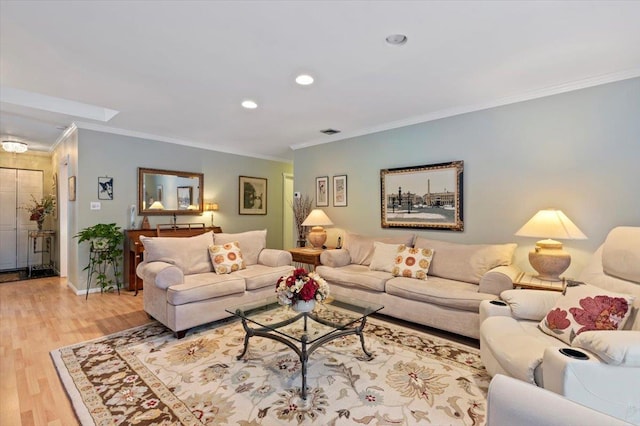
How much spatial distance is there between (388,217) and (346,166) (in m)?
1.12

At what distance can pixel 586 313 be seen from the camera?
6.01ft

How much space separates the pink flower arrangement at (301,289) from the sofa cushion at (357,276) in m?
1.13

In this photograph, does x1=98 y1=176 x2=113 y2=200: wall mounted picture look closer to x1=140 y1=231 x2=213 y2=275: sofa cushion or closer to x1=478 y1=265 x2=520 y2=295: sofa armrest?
x1=140 y1=231 x2=213 y2=275: sofa cushion

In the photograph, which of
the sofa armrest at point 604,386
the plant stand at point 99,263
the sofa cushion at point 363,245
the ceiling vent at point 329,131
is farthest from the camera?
the ceiling vent at point 329,131

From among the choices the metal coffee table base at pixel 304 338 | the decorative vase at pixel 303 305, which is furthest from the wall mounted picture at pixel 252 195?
the decorative vase at pixel 303 305

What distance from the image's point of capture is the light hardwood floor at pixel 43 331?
188cm

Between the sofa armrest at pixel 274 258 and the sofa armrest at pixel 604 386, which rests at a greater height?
the sofa armrest at pixel 274 258

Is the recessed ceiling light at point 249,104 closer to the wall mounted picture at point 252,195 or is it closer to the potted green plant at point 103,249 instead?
the potted green plant at point 103,249

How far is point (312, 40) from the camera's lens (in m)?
2.22

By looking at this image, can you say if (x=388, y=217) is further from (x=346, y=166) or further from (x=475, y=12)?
(x=475, y=12)

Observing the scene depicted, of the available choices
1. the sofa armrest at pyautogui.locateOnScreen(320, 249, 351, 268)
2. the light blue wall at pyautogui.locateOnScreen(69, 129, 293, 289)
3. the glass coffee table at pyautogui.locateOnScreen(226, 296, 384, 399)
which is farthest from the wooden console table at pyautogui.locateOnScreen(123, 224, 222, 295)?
the glass coffee table at pyautogui.locateOnScreen(226, 296, 384, 399)

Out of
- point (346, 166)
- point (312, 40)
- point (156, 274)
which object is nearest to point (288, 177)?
point (346, 166)

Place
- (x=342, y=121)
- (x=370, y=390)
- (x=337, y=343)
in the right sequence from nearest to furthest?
(x=370, y=390) < (x=337, y=343) < (x=342, y=121)

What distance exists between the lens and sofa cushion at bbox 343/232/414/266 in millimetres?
3934
